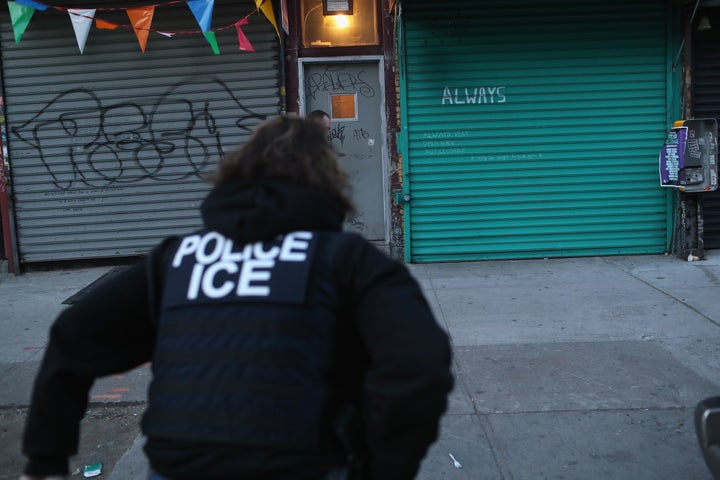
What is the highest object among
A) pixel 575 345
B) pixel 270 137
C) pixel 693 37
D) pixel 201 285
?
pixel 693 37

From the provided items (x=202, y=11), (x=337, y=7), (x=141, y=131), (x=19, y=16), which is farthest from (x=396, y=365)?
(x=19, y=16)

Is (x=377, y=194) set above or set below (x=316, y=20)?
below

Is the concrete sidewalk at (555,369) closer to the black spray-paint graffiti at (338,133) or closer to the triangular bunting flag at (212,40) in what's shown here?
the black spray-paint graffiti at (338,133)

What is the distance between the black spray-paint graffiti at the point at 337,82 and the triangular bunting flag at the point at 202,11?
152 centimetres

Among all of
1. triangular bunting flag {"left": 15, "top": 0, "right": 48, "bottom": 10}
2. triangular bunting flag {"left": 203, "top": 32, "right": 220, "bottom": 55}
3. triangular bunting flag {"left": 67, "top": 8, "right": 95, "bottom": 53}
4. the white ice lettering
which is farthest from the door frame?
the white ice lettering

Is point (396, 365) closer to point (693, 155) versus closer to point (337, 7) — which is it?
point (693, 155)

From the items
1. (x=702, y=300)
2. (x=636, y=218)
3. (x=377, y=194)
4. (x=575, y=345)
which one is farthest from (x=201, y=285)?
(x=636, y=218)

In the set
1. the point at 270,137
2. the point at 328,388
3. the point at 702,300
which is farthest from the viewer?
the point at 702,300

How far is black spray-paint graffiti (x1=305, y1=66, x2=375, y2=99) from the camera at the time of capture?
8664 mm

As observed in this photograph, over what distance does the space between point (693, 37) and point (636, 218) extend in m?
2.23

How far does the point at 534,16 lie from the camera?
823 centimetres

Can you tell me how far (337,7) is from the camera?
8.53m

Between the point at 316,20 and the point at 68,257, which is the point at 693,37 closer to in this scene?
the point at 316,20

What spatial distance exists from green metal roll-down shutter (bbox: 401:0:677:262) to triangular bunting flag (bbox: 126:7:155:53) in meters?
2.90
